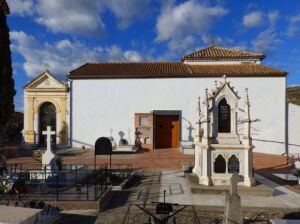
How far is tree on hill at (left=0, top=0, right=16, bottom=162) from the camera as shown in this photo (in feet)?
64.3

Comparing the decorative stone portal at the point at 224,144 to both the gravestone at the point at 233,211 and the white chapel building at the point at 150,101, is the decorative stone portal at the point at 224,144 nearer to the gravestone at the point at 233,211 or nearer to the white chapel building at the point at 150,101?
the gravestone at the point at 233,211

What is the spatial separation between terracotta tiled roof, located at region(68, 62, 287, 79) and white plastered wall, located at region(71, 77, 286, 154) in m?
0.43

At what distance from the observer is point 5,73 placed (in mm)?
20234

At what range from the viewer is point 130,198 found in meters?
10.1

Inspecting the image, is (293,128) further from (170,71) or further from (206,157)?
(206,157)

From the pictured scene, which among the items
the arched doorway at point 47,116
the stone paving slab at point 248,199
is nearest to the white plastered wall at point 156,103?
the arched doorway at point 47,116

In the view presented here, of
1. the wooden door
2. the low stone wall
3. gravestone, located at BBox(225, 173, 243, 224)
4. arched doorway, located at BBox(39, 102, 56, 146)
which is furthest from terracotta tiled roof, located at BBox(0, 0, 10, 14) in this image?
gravestone, located at BBox(225, 173, 243, 224)

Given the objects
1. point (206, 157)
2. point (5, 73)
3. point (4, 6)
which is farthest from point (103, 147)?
point (4, 6)

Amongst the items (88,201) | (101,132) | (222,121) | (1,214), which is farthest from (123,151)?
(1,214)

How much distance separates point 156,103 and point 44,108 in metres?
10.1

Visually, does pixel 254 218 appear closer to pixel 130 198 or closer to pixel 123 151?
pixel 130 198

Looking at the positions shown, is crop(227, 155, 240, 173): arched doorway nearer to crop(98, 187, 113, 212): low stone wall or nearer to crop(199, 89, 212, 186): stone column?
crop(199, 89, 212, 186): stone column

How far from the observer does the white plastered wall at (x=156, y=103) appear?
2588 cm

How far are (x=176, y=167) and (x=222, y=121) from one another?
599 centimetres
